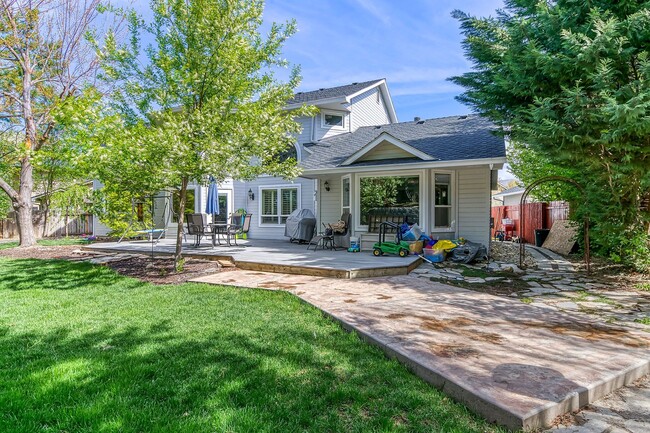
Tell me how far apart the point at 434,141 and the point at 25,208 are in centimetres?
1458

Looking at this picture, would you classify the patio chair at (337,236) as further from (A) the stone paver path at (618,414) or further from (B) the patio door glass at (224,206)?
(A) the stone paver path at (618,414)

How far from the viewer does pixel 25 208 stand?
1344cm

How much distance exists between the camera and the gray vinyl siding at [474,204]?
956 cm

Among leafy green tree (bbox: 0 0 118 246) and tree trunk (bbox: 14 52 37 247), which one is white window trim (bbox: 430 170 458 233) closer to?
leafy green tree (bbox: 0 0 118 246)

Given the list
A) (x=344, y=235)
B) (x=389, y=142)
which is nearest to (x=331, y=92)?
(x=389, y=142)

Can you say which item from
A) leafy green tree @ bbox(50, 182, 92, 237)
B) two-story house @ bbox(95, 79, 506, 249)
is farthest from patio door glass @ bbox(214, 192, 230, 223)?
leafy green tree @ bbox(50, 182, 92, 237)

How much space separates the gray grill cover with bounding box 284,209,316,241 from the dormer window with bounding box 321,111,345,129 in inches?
152

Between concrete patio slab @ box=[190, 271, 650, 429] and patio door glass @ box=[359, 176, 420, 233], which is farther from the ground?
patio door glass @ box=[359, 176, 420, 233]

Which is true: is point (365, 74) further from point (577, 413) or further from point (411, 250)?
point (577, 413)

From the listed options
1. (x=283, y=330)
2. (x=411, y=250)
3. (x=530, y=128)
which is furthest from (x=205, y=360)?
(x=411, y=250)

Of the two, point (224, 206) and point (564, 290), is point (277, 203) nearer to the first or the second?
point (224, 206)

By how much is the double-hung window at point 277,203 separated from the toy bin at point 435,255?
22.9 ft

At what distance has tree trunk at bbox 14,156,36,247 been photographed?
13.2 m

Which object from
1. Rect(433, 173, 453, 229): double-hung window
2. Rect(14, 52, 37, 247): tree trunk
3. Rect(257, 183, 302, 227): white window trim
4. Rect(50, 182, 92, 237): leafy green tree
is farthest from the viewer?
Rect(50, 182, 92, 237): leafy green tree
